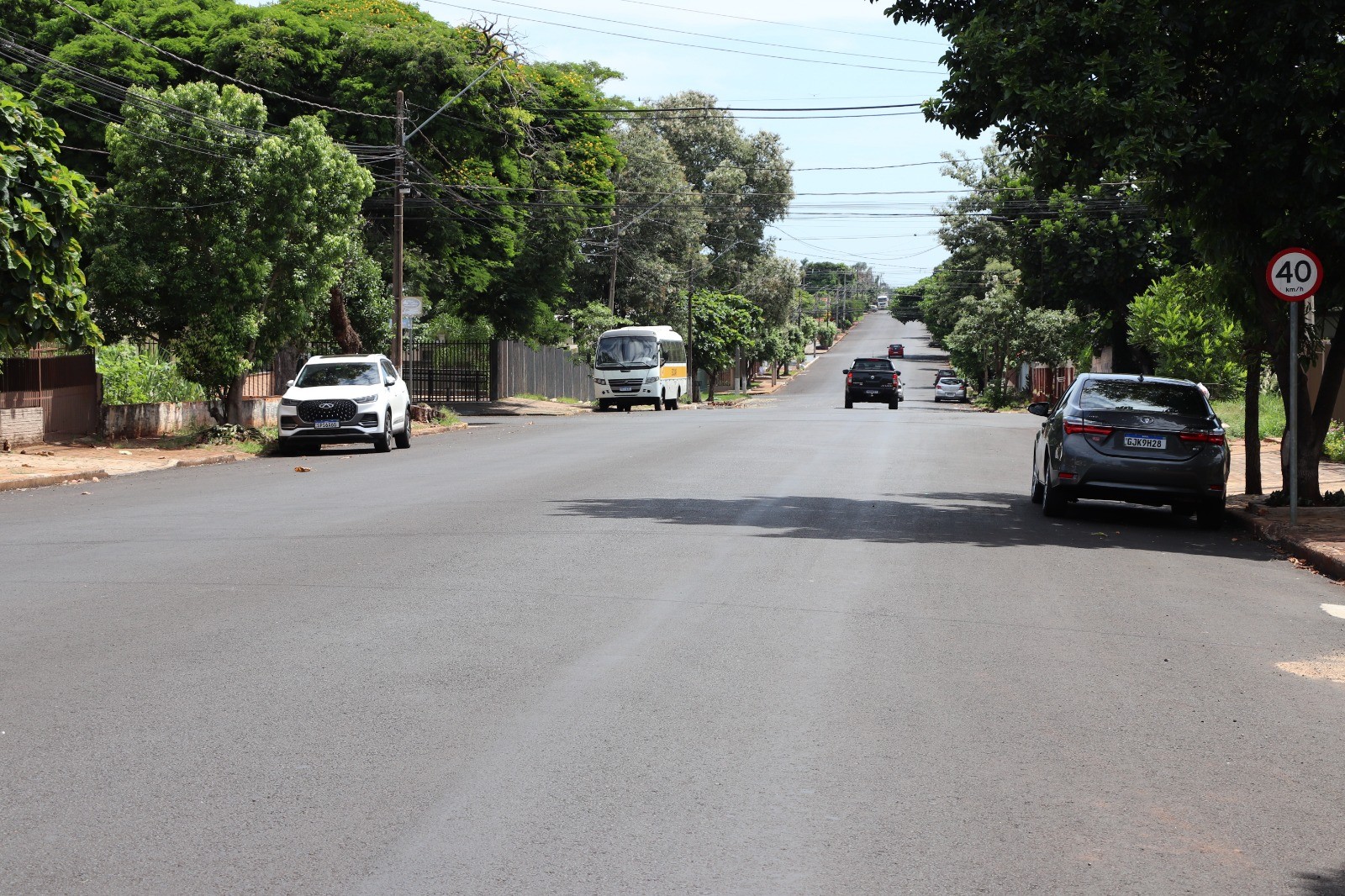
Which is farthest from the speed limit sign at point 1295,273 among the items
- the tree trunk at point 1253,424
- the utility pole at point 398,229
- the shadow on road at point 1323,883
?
the utility pole at point 398,229

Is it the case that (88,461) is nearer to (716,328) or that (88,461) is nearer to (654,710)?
(654,710)

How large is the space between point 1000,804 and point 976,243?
79.8m

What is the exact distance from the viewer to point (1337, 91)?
47.9 feet

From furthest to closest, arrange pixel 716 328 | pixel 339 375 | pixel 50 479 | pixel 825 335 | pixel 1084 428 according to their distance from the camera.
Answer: pixel 825 335 → pixel 716 328 → pixel 339 375 → pixel 50 479 → pixel 1084 428

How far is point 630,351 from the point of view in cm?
5372

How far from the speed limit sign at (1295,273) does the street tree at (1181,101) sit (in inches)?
14.2

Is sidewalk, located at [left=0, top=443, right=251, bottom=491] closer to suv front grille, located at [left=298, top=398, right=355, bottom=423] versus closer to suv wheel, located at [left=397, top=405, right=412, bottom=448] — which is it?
suv front grille, located at [left=298, top=398, right=355, bottom=423]

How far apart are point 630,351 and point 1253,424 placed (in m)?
35.9

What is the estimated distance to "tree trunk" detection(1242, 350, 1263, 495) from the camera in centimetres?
1878

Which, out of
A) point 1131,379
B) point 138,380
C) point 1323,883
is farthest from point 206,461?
point 1323,883

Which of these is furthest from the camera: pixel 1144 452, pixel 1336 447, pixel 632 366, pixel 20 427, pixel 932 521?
pixel 632 366

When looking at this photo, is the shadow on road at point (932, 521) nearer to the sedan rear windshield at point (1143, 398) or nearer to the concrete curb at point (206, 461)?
the sedan rear windshield at point (1143, 398)

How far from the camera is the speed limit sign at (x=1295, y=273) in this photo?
14.9m

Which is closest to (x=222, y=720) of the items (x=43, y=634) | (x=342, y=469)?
(x=43, y=634)
